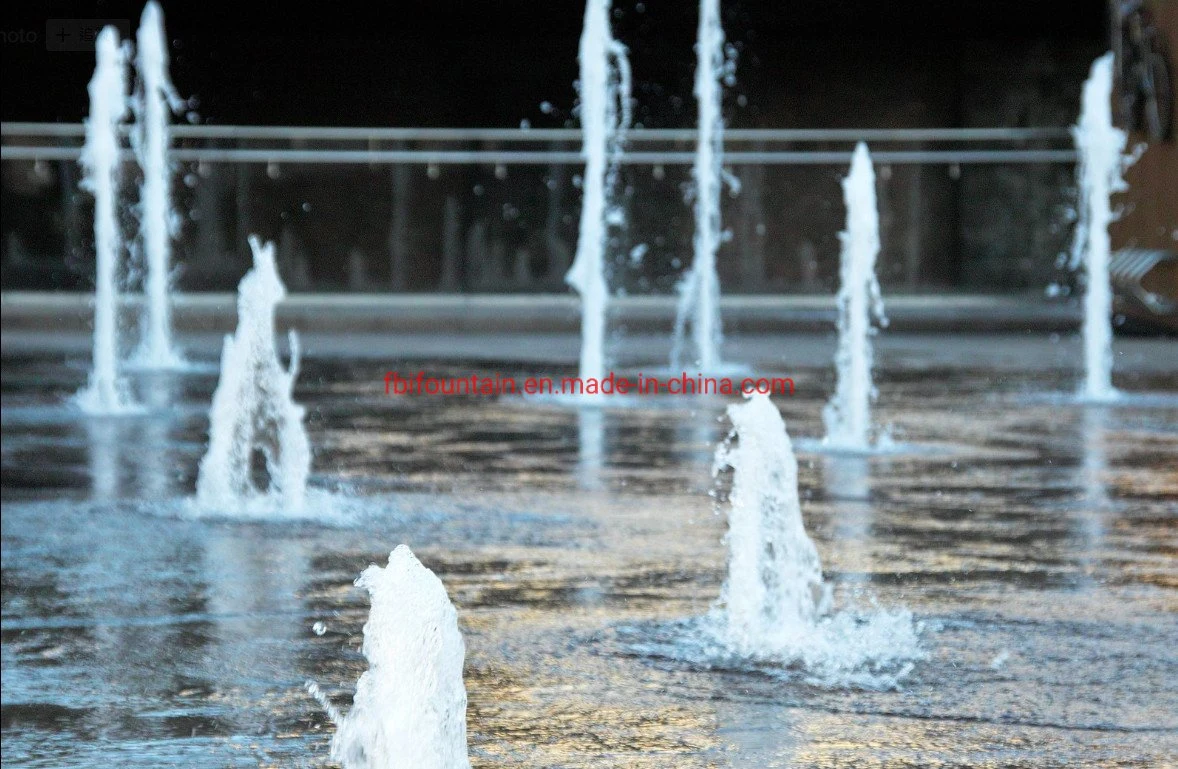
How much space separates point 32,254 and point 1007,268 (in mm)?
10839

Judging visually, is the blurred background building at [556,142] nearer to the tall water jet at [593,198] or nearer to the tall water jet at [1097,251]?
the tall water jet at [1097,251]

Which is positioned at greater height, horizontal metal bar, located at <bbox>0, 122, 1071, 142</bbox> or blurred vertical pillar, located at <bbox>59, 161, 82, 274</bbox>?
horizontal metal bar, located at <bbox>0, 122, 1071, 142</bbox>

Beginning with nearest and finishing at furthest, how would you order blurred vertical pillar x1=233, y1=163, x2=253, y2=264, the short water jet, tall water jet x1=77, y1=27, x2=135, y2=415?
the short water jet < tall water jet x1=77, y1=27, x2=135, y2=415 < blurred vertical pillar x1=233, y1=163, x2=253, y2=264

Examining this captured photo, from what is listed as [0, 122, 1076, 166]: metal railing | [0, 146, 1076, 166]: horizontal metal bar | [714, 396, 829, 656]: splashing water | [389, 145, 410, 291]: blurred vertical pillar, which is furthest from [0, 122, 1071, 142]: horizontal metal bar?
[714, 396, 829, 656]: splashing water

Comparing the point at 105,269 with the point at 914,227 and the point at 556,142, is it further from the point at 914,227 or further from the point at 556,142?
the point at 914,227

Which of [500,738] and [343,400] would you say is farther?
[343,400]

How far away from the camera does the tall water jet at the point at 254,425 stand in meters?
8.62

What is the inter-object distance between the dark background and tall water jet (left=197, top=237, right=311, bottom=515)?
15.3 m

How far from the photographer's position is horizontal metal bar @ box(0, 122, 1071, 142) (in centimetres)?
2327

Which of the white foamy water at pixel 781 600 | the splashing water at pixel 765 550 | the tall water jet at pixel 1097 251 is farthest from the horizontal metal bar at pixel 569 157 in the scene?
the splashing water at pixel 765 550

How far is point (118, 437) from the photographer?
11.0 m

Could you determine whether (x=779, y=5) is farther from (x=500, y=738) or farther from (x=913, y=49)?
(x=500, y=738)

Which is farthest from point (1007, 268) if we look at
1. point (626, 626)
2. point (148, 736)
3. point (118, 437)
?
point (148, 736)

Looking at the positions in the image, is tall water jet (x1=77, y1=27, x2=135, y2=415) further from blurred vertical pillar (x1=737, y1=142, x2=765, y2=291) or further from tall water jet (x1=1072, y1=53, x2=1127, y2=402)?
blurred vertical pillar (x1=737, y1=142, x2=765, y2=291)
